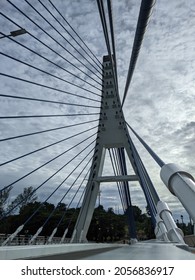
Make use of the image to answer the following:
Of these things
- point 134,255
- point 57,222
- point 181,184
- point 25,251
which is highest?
Answer: point 57,222

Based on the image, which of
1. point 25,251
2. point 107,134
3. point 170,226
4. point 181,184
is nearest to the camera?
point 181,184

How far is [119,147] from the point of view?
23.6 metres

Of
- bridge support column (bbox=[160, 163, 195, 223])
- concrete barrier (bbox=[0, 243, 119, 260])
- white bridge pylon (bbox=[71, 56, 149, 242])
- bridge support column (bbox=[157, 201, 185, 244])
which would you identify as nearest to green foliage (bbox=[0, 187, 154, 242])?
white bridge pylon (bbox=[71, 56, 149, 242])

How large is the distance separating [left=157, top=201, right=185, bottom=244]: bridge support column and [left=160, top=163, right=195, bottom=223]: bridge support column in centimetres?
Result: 765

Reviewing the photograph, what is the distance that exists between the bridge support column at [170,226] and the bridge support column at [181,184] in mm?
7654

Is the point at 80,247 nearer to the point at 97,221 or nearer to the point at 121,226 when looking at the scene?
the point at 97,221

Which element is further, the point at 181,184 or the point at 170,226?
the point at 170,226

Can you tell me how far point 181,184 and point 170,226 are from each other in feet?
29.2

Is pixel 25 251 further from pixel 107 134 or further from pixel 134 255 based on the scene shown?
pixel 107 134

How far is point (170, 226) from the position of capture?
50.2ft

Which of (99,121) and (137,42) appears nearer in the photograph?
(137,42)

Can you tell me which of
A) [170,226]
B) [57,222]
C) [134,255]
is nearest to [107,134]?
[170,226]
